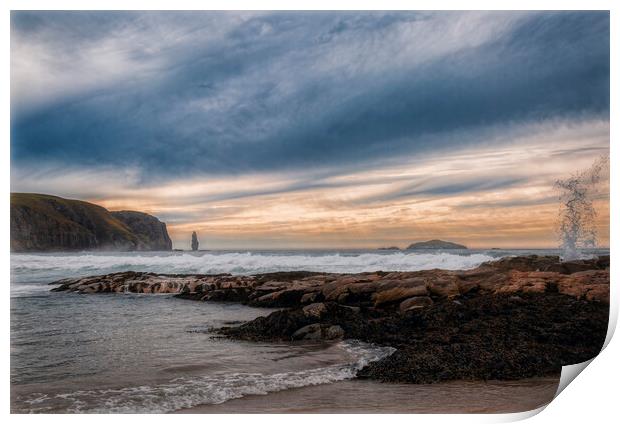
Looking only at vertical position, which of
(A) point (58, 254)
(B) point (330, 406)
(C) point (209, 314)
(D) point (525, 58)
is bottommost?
(B) point (330, 406)

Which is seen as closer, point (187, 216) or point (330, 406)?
point (330, 406)

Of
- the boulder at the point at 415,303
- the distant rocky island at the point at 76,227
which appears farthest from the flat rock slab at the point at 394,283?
the distant rocky island at the point at 76,227

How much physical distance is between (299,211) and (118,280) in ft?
9.17

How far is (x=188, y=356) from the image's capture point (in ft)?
15.5

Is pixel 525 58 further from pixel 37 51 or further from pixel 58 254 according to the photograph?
pixel 58 254

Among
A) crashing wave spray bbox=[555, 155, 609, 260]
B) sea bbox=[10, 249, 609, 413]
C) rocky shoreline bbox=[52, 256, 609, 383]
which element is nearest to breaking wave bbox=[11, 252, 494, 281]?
sea bbox=[10, 249, 609, 413]

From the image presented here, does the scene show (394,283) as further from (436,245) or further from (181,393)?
(181,393)

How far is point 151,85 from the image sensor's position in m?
5.26

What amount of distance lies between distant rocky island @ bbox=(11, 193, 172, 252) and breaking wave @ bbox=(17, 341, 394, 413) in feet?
5.53


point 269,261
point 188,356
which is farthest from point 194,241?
point 188,356

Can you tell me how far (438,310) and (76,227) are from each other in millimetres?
4485

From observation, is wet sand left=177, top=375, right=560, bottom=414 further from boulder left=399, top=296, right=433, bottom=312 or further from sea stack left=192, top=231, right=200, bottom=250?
sea stack left=192, top=231, right=200, bottom=250

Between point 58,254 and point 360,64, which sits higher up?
point 360,64
